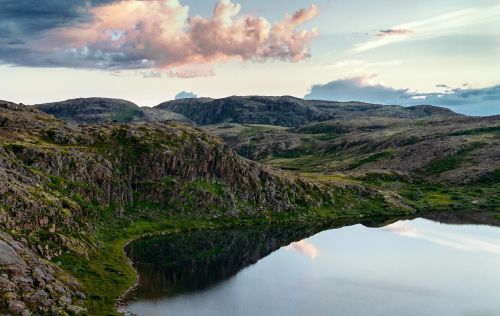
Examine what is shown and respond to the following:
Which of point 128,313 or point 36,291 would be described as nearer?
Answer: point 36,291

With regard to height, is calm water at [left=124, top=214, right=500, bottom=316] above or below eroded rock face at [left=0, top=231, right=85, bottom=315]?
below

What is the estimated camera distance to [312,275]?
457 ft

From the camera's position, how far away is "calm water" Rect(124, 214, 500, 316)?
111375 millimetres

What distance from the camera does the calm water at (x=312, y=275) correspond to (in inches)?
4385

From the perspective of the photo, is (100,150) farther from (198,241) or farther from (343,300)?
(343,300)

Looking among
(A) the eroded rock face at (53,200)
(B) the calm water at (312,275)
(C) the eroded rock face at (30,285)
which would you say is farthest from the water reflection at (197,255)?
(C) the eroded rock face at (30,285)

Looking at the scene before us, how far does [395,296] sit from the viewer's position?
396ft

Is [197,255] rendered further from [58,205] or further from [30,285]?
[30,285]

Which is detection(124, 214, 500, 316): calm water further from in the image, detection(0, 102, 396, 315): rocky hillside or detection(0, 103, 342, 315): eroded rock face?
detection(0, 103, 342, 315): eroded rock face

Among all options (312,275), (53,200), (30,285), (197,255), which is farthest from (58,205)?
(312,275)

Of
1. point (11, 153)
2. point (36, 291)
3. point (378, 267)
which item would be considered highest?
point (11, 153)

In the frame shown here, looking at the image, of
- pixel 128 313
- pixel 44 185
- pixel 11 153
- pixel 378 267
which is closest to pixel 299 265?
pixel 378 267

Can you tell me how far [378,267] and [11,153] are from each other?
121 metres

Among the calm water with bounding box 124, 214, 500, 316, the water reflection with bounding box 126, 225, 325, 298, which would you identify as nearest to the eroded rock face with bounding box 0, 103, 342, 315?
the water reflection with bounding box 126, 225, 325, 298
